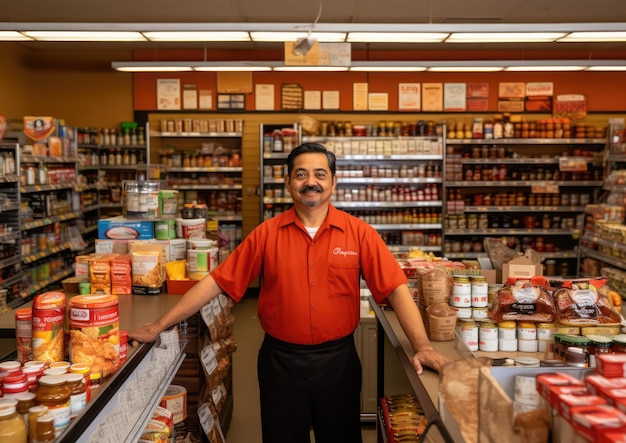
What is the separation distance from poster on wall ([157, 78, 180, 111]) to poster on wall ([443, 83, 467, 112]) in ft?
14.3

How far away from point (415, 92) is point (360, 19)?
2.19m

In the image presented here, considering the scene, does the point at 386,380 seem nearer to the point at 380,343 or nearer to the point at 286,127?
the point at 380,343

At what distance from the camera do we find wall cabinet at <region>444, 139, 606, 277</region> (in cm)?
970

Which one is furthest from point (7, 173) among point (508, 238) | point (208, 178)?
point (508, 238)

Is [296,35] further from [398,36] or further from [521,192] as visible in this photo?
[521,192]

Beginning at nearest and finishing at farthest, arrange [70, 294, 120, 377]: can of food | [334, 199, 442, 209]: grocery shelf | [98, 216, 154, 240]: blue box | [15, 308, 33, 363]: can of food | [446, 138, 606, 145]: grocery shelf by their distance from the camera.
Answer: [70, 294, 120, 377]: can of food → [15, 308, 33, 363]: can of food → [98, 216, 154, 240]: blue box → [334, 199, 442, 209]: grocery shelf → [446, 138, 606, 145]: grocery shelf

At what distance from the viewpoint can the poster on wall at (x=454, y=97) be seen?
10.4 metres

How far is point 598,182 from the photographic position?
32.1 feet

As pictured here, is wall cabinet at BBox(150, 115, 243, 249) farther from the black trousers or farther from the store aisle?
the black trousers

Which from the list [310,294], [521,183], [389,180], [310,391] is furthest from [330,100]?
[310,391]

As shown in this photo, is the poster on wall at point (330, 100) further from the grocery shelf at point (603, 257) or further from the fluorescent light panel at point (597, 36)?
the fluorescent light panel at point (597, 36)

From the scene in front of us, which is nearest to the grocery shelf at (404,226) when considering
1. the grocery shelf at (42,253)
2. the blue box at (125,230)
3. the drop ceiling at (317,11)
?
the drop ceiling at (317,11)

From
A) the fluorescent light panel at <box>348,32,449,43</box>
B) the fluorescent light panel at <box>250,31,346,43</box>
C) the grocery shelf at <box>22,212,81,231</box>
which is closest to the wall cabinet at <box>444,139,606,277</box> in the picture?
the fluorescent light panel at <box>348,32,449,43</box>

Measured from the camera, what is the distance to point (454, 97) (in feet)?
34.0
